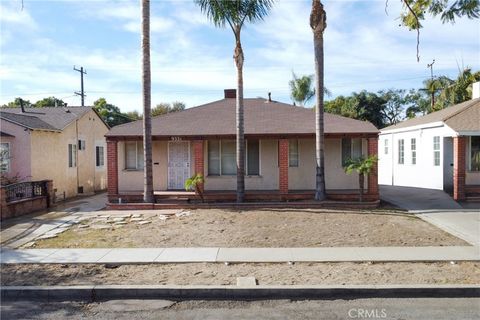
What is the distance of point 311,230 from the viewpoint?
11.1m

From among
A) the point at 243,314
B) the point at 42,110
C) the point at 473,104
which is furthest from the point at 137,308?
the point at 42,110

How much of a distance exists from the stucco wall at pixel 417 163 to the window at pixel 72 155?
1489 centimetres

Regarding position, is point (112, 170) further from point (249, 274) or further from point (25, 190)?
point (249, 274)

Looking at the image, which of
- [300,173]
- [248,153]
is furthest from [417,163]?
[248,153]

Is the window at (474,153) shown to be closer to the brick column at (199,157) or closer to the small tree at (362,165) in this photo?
the small tree at (362,165)

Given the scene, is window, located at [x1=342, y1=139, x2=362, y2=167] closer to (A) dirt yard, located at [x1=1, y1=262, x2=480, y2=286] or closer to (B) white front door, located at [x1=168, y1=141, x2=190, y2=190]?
(B) white front door, located at [x1=168, y1=141, x2=190, y2=190]

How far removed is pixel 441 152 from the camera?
1844 cm

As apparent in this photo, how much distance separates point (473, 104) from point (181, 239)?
48.1 ft

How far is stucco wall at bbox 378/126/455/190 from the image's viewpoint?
1889cm

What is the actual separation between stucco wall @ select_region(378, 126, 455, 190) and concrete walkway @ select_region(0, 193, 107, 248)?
517 inches

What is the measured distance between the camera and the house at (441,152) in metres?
15.9

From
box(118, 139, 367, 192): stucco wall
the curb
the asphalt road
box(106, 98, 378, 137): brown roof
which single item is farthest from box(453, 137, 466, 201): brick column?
the asphalt road

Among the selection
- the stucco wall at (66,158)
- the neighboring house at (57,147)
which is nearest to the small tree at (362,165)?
the neighboring house at (57,147)

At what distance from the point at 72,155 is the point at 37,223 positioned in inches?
389
